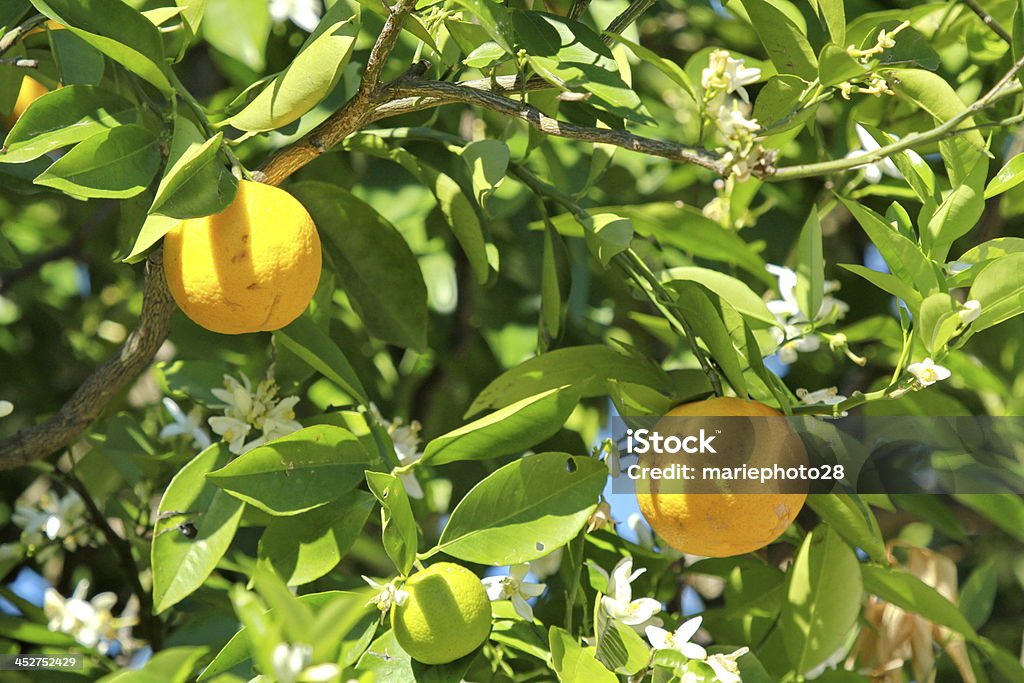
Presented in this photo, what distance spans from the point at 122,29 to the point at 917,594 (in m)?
0.90

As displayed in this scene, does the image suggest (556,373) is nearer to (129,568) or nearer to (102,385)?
(102,385)

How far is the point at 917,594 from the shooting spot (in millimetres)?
1110

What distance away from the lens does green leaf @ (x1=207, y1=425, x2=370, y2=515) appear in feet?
2.84

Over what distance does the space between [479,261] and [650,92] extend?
759 mm

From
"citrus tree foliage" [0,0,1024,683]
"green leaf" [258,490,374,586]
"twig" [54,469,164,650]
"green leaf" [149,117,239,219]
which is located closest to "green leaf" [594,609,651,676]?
"citrus tree foliage" [0,0,1024,683]

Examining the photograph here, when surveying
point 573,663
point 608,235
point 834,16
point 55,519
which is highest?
point 834,16

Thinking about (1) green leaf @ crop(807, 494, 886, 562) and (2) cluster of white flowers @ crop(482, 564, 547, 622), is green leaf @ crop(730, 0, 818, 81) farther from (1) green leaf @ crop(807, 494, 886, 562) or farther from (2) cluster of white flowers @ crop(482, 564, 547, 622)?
(2) cluster of white flowers @ crop(482, 564, 547, 622)

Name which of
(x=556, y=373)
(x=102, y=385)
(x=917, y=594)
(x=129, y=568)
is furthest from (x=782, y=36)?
(x=129, y=568)

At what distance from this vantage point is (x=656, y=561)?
Answer: 119 centimetres

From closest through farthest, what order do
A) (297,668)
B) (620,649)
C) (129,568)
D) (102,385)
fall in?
(297,668) → (620,649) → (102,385) → (129,568)

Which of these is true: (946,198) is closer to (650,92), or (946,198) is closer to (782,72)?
(782,72)

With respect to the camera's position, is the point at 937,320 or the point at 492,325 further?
the point at 492,325

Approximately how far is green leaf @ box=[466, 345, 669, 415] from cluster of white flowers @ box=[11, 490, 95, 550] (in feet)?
1.82

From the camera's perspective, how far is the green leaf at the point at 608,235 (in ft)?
2.90
